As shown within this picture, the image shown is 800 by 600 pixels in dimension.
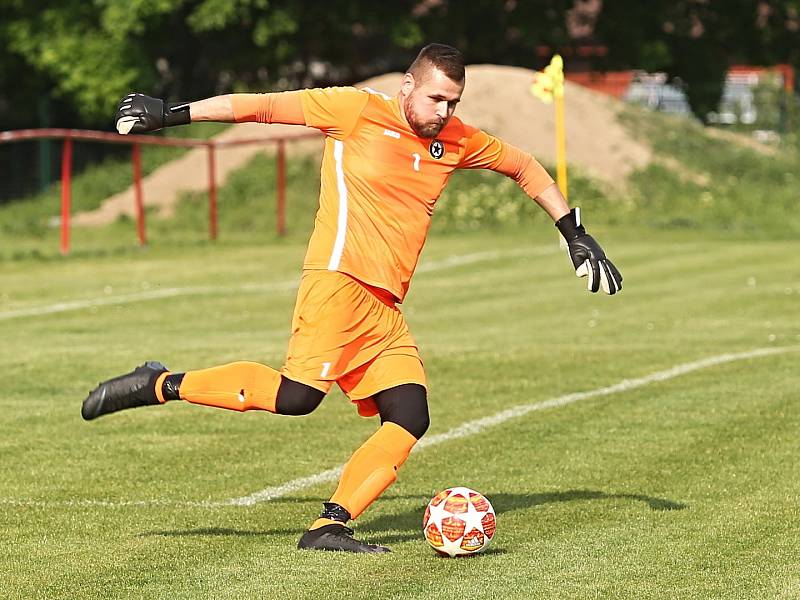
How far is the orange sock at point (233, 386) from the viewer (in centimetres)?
775

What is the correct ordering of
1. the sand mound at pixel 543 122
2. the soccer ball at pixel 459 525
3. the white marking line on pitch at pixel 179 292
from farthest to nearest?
1. the sand mound at pixel 543 122
2. the white marking line on pitch at pixel 179 292
3. the soccer ball at pixel 459 525

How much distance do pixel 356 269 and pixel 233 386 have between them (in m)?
0.77

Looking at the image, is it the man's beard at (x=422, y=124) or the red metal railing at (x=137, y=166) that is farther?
the red metal railing at (x=137, y=166)

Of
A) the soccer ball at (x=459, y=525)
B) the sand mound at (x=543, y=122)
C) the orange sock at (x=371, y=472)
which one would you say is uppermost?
the orange sock at (x=371, y=472)

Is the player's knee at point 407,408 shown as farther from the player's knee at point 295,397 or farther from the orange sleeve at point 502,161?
the orange sleeve at point 502,161

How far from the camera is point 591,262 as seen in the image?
8070 millimetres

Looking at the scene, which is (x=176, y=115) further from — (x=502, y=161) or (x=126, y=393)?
(x=502, y=161)

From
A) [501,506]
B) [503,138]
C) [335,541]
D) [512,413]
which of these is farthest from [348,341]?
[503,138]

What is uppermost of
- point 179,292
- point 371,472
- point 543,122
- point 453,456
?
point 371,472

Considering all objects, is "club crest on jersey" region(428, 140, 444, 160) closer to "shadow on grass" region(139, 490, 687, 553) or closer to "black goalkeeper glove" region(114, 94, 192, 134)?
"black goalkeeper glove" region(114, 94, 192, 134)

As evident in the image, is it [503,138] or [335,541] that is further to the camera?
[503,138]

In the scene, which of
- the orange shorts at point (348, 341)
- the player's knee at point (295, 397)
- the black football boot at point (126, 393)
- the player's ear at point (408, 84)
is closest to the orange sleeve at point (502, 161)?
the player's ear at point (408, 84)

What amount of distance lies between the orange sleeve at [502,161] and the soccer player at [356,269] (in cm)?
8

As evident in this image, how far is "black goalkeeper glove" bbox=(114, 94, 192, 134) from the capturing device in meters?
7.45
